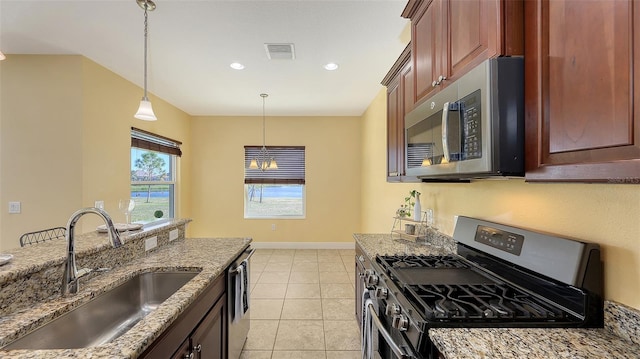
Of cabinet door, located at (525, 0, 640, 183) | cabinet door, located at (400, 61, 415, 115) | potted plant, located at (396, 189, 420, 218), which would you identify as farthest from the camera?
potted plant, located at (396, 189, 420, 218)

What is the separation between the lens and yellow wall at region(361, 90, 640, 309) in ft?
2.99

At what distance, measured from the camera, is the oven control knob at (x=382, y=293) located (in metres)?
1.39

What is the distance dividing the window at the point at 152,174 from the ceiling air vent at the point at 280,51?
2361 millimetres

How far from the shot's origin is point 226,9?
7.09 ft

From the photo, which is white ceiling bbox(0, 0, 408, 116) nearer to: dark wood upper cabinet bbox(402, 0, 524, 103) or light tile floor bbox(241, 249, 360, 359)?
dark wood upper cabinet bbox(402, 0, 524, 103)

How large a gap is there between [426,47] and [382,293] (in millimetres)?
1400

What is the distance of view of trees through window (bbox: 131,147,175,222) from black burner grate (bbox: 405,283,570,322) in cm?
377

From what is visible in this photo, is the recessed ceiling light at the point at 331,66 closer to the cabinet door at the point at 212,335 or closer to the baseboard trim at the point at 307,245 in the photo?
the cabinet door at the point at 212,335

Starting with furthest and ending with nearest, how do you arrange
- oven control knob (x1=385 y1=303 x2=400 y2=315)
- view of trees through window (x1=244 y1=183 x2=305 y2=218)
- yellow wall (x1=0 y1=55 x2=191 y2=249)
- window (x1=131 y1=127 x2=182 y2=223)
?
1. view of trees through window (x1=244 y1=183 x2=305 y2=218)
2. window (x1=131 y1=127 x2=182 y2=223)
3. yellow wall (x1=0 y1=55 x2=191 y2=249)
4. oven control knob (x1=385 y1=303 x2=400 y2=315)

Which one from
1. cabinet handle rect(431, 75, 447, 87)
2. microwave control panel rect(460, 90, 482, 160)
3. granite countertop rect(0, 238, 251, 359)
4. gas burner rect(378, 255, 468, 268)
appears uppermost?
cabinet handle rect(431, 75, 447, 87)

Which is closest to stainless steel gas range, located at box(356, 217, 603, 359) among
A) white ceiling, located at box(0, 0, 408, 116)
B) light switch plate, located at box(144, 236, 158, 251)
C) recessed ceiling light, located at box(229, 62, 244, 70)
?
Result: light switch plate, located at box(144, 236, 158, 251)

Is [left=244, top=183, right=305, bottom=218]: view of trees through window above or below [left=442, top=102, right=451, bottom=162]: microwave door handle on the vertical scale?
below

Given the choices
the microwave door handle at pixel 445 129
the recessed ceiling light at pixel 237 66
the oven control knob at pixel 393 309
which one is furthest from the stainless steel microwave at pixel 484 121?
the recessed ceiling light at pixel 237 66

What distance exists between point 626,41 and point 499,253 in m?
1.02
